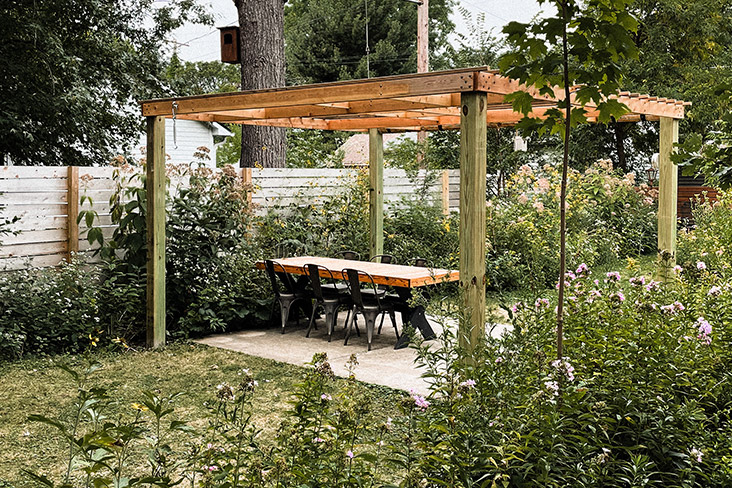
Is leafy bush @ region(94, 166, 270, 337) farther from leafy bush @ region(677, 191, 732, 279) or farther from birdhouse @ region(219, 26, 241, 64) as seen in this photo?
leafy bush @ region(677, 191, 732, 279)

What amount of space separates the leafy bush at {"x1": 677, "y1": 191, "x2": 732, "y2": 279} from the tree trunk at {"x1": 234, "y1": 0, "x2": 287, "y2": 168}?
5.79 metres

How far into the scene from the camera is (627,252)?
13.4m

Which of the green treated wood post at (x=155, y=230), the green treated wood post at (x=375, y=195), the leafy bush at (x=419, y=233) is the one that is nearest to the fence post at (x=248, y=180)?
the green treated wood post at (x=155, y=230)

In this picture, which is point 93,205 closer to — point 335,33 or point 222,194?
point 222,194

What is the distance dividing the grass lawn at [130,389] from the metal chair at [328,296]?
3.52 feet

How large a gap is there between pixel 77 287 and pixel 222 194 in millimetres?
1800

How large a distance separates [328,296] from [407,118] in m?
2.21

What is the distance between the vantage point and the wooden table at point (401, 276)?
7410 mm

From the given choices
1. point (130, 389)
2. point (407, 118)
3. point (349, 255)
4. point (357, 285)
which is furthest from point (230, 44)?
point (130, 389)

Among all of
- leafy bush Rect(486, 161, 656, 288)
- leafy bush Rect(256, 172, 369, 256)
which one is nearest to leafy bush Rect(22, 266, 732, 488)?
leafy bush Rect(256, 172, 369, 256)

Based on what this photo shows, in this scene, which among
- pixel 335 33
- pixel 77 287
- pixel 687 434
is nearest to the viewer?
pixel 687 434

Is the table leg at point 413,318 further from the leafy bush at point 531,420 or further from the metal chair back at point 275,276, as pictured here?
the leafy bush at point 531,420

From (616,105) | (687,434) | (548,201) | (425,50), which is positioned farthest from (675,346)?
(425,50)

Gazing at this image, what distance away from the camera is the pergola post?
5.21 meters
